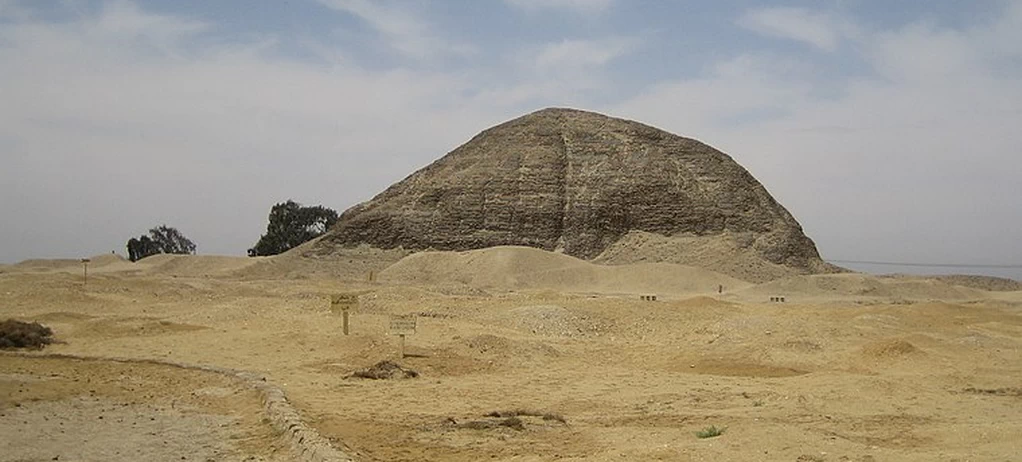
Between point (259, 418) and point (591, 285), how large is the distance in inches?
1334

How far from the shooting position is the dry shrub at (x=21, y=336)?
56.4 ft

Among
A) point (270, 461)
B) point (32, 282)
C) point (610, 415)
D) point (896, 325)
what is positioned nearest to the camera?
point (270, 461)

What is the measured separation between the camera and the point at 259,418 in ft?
33.6

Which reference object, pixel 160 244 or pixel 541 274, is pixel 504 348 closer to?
pixel 541 274

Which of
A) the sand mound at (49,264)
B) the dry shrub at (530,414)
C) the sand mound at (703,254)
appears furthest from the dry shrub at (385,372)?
the sand mound at (49,264)

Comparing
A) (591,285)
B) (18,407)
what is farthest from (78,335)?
(591,285)

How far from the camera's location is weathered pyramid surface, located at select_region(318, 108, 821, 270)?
63.3 metres

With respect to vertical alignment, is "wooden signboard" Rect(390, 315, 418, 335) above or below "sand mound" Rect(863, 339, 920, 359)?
above

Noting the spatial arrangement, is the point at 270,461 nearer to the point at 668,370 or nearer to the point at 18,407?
the point at 18,407

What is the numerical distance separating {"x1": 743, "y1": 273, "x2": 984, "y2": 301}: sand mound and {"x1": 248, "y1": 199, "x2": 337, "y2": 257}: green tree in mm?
42987

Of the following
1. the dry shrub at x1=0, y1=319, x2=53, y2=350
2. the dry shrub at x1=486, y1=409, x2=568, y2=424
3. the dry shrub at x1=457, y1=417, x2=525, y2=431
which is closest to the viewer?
the dry shrub at x1=457, y1=417, x2=525, y2=431

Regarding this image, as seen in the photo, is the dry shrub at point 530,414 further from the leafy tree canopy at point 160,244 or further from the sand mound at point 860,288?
the leafy tree canopy at point 160,244

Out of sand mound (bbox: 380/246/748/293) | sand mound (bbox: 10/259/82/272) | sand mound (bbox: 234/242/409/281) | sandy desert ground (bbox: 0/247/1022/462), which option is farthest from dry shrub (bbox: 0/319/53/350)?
sand mound (bbox: 10/259/82/272)

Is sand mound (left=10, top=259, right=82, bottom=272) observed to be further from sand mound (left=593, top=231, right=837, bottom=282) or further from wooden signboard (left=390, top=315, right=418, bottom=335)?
wooden signboard (left=390, top=315, right=418, bottom=335)
